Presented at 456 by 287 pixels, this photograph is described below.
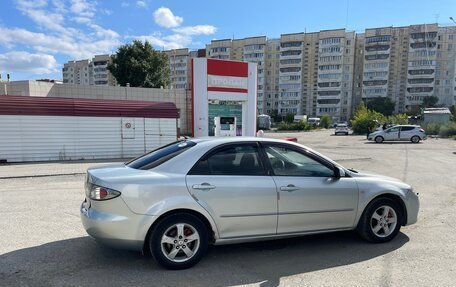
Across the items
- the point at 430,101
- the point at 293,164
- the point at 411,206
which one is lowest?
the point at 411,206

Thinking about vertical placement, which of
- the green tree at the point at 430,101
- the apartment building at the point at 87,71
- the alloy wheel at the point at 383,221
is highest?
the apartment building at the point at 87,71

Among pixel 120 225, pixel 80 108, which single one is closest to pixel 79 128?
pixel 80 108

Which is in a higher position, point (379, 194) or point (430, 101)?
point (430, 101)

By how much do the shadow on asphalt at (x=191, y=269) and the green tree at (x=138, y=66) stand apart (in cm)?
4398

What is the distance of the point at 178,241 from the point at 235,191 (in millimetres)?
856

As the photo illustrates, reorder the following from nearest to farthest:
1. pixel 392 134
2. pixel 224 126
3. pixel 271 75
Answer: pixel 224 126 < pixel 392 134 < pixel 271 75

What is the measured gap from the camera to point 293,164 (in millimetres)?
4734

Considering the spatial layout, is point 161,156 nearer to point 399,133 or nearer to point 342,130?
point 399,133

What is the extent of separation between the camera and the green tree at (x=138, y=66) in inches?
1848

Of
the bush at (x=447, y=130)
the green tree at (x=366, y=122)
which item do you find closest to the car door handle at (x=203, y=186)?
the bush at (x=447, y=130)

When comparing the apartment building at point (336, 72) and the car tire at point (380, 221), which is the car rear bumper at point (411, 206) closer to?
the car tire at point (380, 221)

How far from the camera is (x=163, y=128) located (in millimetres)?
18016

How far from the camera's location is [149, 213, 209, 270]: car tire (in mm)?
4035

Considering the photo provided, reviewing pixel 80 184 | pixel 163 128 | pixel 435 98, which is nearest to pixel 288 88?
pixel 435 98
